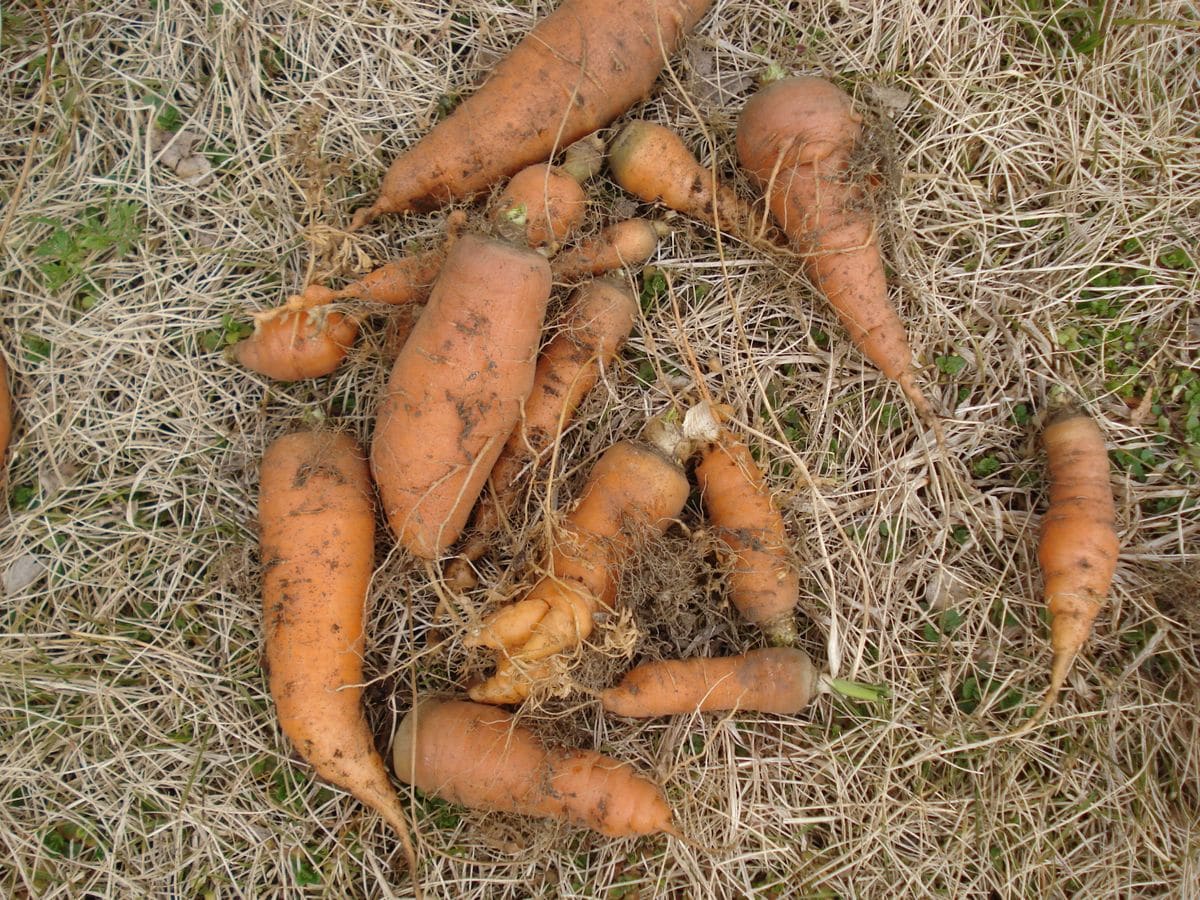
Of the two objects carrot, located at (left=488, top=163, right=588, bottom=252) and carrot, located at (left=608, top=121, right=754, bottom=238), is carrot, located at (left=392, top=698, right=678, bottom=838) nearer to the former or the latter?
carrot, located at (left=488, top=163, right=588, bottom=252)

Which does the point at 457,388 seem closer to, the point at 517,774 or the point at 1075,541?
the point at 517,774

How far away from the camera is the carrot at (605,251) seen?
2590 mm

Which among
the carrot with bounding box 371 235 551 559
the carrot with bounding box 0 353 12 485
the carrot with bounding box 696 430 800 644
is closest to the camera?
the carrot with bounding box 371 235 551 559

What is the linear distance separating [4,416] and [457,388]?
5.07 feet

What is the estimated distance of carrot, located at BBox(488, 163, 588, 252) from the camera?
2.46m

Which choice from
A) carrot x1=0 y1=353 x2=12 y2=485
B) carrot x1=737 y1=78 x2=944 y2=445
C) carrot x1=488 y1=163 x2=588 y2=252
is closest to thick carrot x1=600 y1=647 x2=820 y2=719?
carrot x1=737 y1=78 x2=944 y2=445

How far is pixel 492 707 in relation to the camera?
246 cm

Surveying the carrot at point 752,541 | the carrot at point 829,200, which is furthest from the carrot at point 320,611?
the carrot at point 829,200

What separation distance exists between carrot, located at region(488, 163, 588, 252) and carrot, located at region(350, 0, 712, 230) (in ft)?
0.45

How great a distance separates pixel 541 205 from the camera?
2521 mm

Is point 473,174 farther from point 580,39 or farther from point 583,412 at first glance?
point 583,412

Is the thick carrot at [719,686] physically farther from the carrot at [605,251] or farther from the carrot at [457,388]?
the carrot at [605,251]

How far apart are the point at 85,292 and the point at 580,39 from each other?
1859 mm

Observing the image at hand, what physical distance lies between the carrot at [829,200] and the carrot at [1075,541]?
0.42 meters
